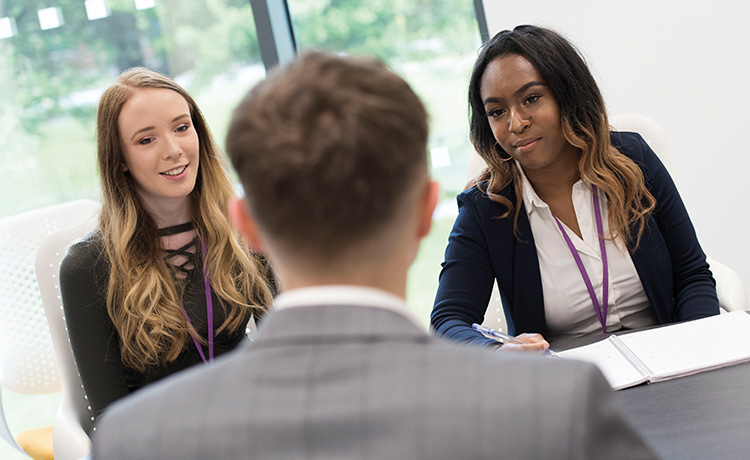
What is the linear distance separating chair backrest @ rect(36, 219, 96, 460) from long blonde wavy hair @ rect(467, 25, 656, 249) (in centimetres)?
123

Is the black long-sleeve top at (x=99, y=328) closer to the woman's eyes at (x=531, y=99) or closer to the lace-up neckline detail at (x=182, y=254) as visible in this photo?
the lace-up neckline detail at (x=182, y=254)

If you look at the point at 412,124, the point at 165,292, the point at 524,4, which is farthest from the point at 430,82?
the point at 412,124

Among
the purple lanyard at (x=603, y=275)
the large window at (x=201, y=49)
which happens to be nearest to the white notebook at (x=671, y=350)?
the purple lanyard at (x=603, y=275)

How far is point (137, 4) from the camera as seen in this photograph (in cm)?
386

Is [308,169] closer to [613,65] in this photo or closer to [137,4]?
[613,65]

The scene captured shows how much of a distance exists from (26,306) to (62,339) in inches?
18.1

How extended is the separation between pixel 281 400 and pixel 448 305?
1.34 metres

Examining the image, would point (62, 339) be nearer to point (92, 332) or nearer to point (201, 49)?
point (92, 332)

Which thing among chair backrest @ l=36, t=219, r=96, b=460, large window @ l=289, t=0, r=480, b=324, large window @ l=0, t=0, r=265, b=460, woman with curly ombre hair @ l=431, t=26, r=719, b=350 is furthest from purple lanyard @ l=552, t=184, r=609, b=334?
large window @ l=0, t=0, r=265, b=460

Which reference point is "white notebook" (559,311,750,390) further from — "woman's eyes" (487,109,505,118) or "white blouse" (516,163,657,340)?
"woman's eyes" (487,109,505,118)

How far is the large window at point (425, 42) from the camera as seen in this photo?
382 centimetres

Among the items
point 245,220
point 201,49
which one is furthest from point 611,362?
point 201,49

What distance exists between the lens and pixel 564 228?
1985mm

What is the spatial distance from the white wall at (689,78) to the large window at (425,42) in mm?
707
